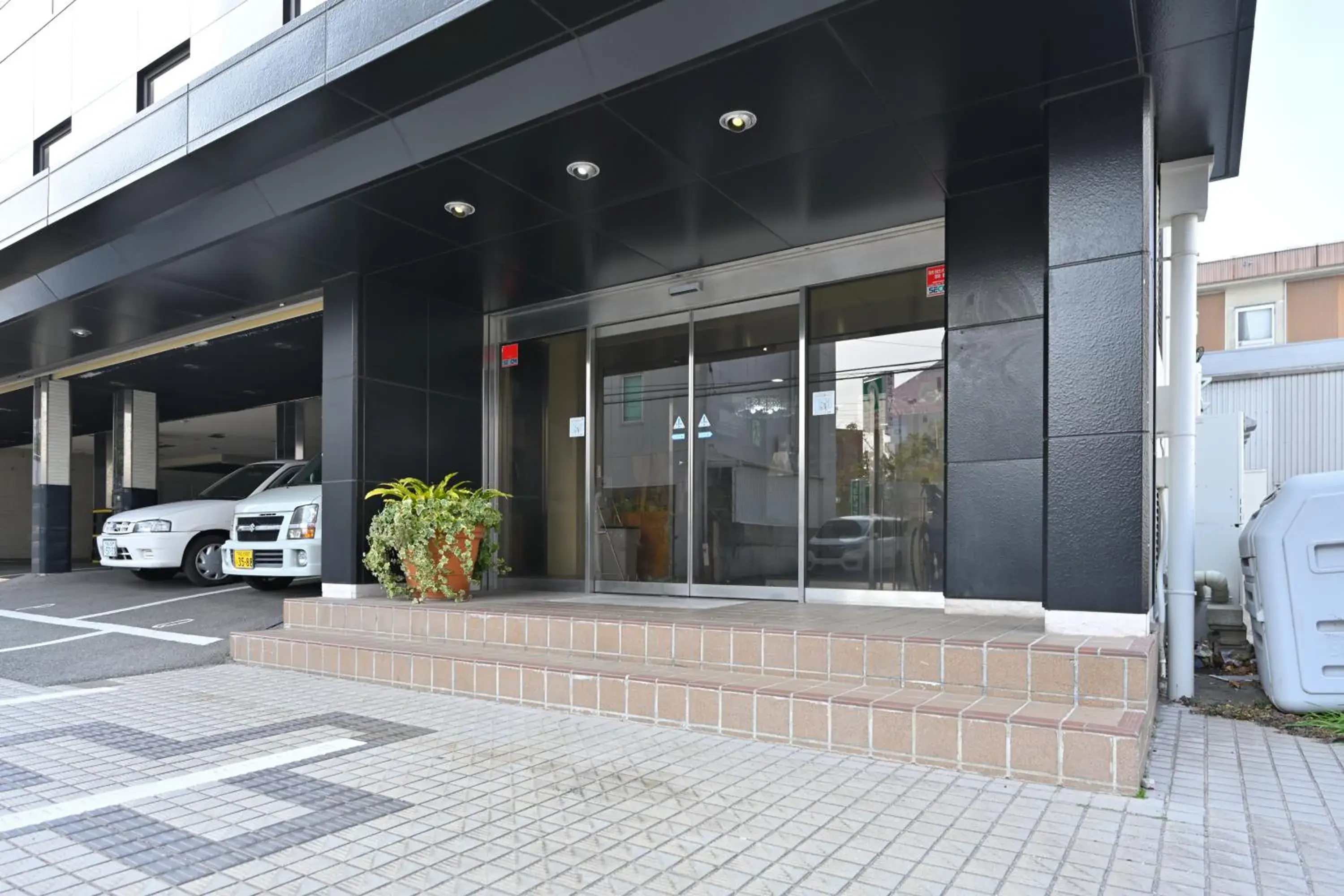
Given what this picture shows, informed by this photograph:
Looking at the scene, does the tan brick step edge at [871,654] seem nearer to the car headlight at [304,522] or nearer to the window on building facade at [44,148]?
the car headlight at [304,522]

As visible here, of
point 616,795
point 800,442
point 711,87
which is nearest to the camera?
point 616,795

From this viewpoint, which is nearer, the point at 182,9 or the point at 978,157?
the point at 978,157

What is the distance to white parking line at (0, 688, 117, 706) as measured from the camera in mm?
5371

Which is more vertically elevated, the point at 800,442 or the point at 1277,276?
the point at 1277,276

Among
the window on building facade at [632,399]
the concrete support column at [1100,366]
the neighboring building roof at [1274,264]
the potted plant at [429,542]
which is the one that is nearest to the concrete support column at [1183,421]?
the concrete support column at [1100,366]

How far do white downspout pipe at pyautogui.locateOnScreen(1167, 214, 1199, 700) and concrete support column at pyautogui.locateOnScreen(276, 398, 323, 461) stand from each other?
13.4m

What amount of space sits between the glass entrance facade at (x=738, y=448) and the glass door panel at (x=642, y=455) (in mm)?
17

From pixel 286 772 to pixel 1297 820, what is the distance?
→ 418 centimetres

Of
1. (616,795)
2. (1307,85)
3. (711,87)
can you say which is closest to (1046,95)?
(711,87)

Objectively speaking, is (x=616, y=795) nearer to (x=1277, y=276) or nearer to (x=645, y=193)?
(x=645, y=193)

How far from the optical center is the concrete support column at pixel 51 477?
1301 cm

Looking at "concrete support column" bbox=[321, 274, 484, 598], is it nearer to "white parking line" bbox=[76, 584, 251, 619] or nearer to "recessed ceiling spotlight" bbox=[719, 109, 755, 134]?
"white parking line" bbox=[76, 584, 251, 619]

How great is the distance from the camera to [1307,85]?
12758 millimetres

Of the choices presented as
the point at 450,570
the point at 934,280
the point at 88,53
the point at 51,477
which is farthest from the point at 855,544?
the point at 51,477
